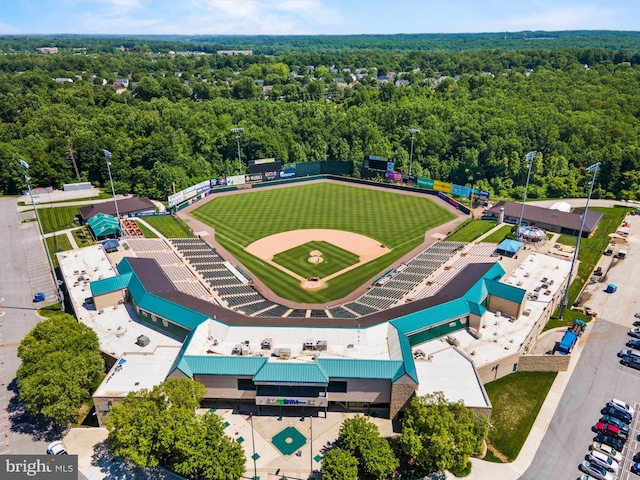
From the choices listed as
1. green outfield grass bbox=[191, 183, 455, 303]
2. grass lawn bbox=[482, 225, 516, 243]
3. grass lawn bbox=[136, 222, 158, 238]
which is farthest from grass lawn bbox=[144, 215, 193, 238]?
grass lawn bbox=[482, 225, 516, 243]

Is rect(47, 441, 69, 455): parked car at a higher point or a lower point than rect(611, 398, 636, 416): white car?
lower

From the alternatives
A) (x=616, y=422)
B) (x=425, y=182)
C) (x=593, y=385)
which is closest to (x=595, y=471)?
(x=616, y=422)

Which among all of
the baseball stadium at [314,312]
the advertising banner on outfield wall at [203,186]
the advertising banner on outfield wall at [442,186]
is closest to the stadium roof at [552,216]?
the baseball stadium at [314,312]

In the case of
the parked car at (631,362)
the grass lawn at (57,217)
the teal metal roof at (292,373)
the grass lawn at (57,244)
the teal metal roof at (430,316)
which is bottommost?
the grass lawn at (57,217)

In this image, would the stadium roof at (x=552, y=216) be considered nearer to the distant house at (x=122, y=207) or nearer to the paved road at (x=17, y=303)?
the distant house at (x=122, y=207)

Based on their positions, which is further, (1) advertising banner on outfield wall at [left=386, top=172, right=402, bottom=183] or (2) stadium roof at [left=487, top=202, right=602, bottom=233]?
(1) advertising banner on outfield wall at [left=386, top=172, right=402, bottom=183]

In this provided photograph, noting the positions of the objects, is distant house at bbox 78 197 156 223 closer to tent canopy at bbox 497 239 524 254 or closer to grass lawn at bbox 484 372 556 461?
tent canopy at bbox 497 239 524 254

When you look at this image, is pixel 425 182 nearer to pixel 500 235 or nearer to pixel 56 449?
pixel 500 235
